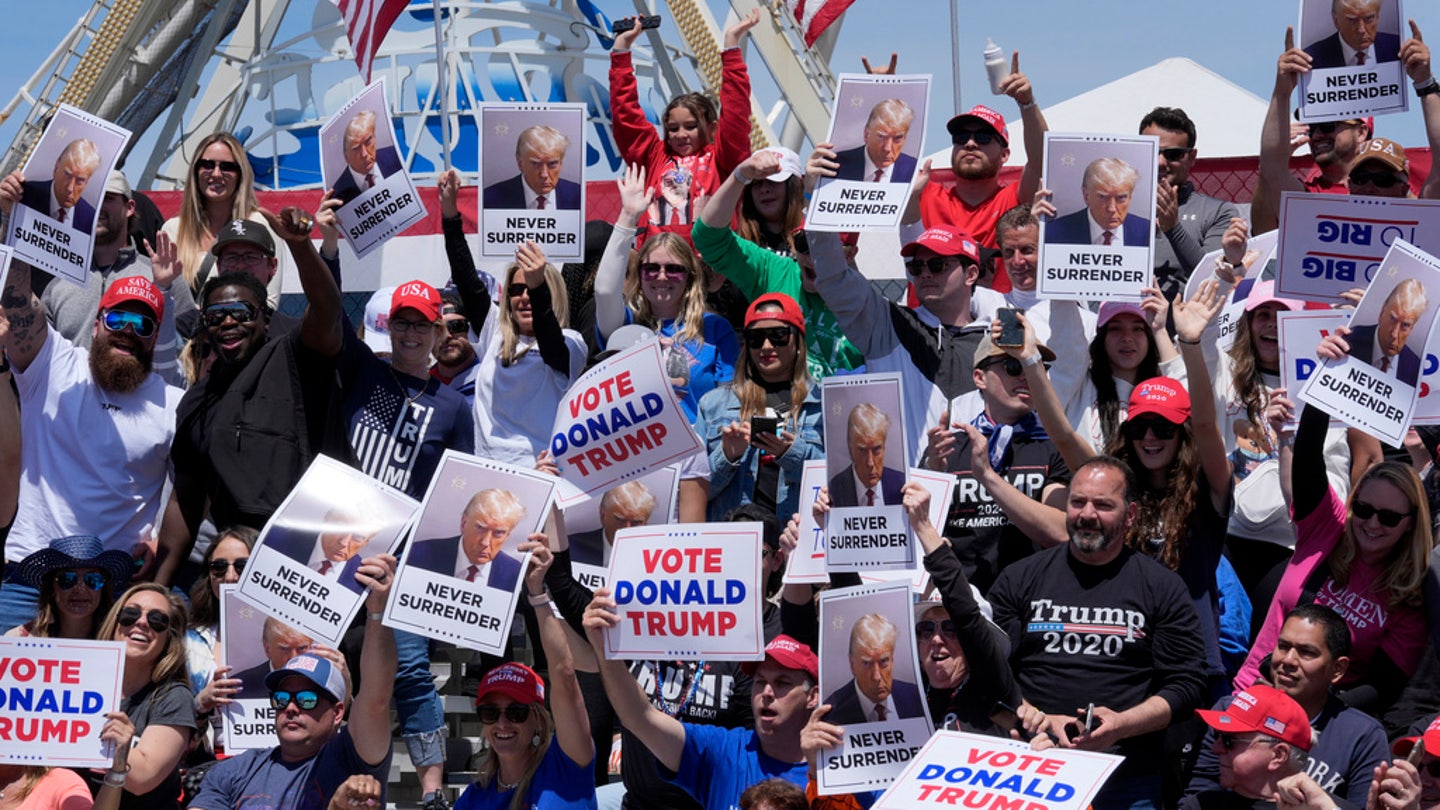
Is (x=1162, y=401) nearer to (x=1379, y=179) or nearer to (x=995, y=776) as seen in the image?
(x=1379, y=179)

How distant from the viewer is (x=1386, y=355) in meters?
7.22

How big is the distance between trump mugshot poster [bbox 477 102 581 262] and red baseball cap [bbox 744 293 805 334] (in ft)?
2.47

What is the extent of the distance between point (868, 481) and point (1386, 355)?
188 cm

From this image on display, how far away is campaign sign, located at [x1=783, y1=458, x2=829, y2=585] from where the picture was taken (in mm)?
7195

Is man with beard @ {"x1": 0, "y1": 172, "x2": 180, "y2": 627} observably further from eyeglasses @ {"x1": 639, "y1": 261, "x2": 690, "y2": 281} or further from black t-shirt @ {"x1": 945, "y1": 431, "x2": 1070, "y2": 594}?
black t-shirt @ {"x1": 945, "y1": 431, "x2": 1070, "y2": 594}

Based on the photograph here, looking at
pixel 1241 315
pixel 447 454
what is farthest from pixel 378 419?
pixel 1241 315

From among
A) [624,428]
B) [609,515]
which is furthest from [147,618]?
[624,428]

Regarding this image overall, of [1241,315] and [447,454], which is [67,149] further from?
[1241,315]

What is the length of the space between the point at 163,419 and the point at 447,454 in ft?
6.46

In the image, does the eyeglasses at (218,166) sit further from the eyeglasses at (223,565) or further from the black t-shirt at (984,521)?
the black t-shirt at (984,521)

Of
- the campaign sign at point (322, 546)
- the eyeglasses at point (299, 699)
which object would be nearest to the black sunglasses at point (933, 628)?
the campaign sign at point (322, 546)

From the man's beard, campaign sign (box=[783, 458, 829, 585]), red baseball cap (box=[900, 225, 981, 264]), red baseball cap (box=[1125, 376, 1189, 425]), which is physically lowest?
campaign sign (box=[783, 458, 829, 585])

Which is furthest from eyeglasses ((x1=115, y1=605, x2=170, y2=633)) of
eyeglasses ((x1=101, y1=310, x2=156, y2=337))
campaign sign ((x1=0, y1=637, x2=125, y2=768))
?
eyeglasses ((x1=101, y1=310, x2=156, y2=337))

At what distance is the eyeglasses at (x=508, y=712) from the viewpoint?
697 centimetres
